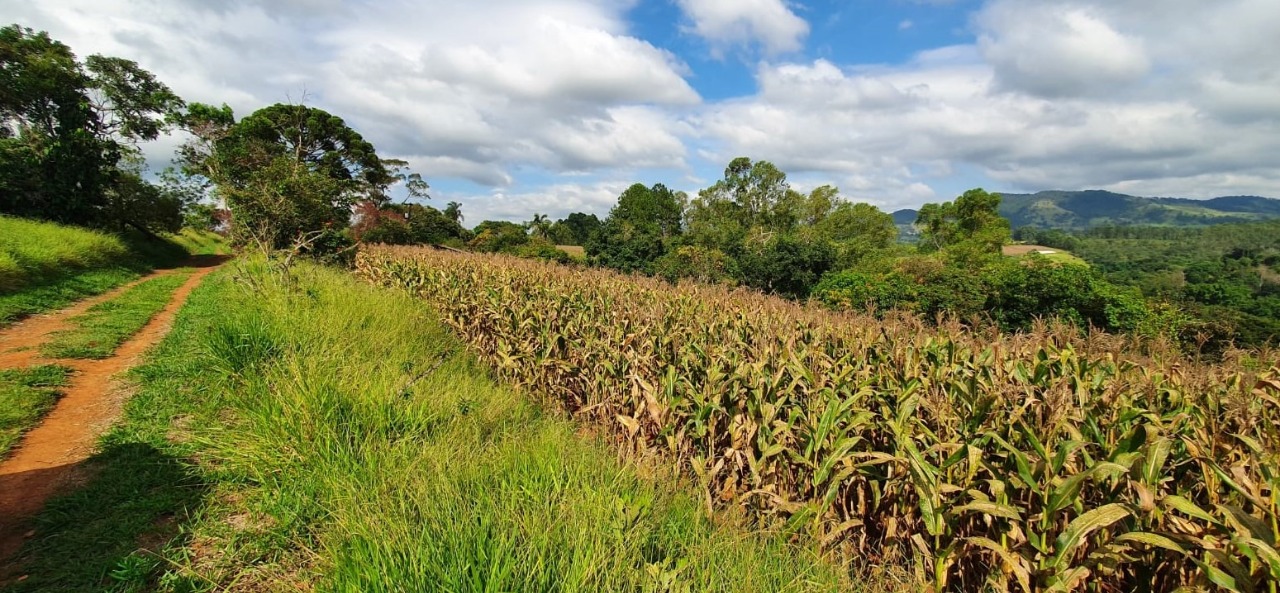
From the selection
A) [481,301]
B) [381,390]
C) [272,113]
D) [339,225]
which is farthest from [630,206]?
[381,390]

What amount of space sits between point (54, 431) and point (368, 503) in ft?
12.2

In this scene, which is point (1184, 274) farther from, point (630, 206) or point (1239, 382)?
point (630, 206)

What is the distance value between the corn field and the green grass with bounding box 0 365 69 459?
3867mm

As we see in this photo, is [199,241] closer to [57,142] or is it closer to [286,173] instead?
[57,142]

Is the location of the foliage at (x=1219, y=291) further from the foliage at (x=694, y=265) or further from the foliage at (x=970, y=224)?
the foliage at (x=694, y=265)

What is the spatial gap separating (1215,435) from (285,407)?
5.00 metres

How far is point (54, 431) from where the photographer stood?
4.02 metres

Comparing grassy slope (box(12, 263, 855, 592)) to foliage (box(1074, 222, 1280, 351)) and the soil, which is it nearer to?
the soil

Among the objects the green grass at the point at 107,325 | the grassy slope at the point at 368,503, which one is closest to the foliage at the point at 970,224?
the grassy slope at the point at 368,503

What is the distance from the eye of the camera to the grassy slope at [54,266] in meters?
8.96

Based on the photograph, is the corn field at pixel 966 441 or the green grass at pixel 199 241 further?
the green grass at pixel 199 241

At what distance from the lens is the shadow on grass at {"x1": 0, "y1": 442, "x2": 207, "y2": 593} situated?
2.47 metres

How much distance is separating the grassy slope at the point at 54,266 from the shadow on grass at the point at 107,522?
6.79 metres

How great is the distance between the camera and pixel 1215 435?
6.32 ft
